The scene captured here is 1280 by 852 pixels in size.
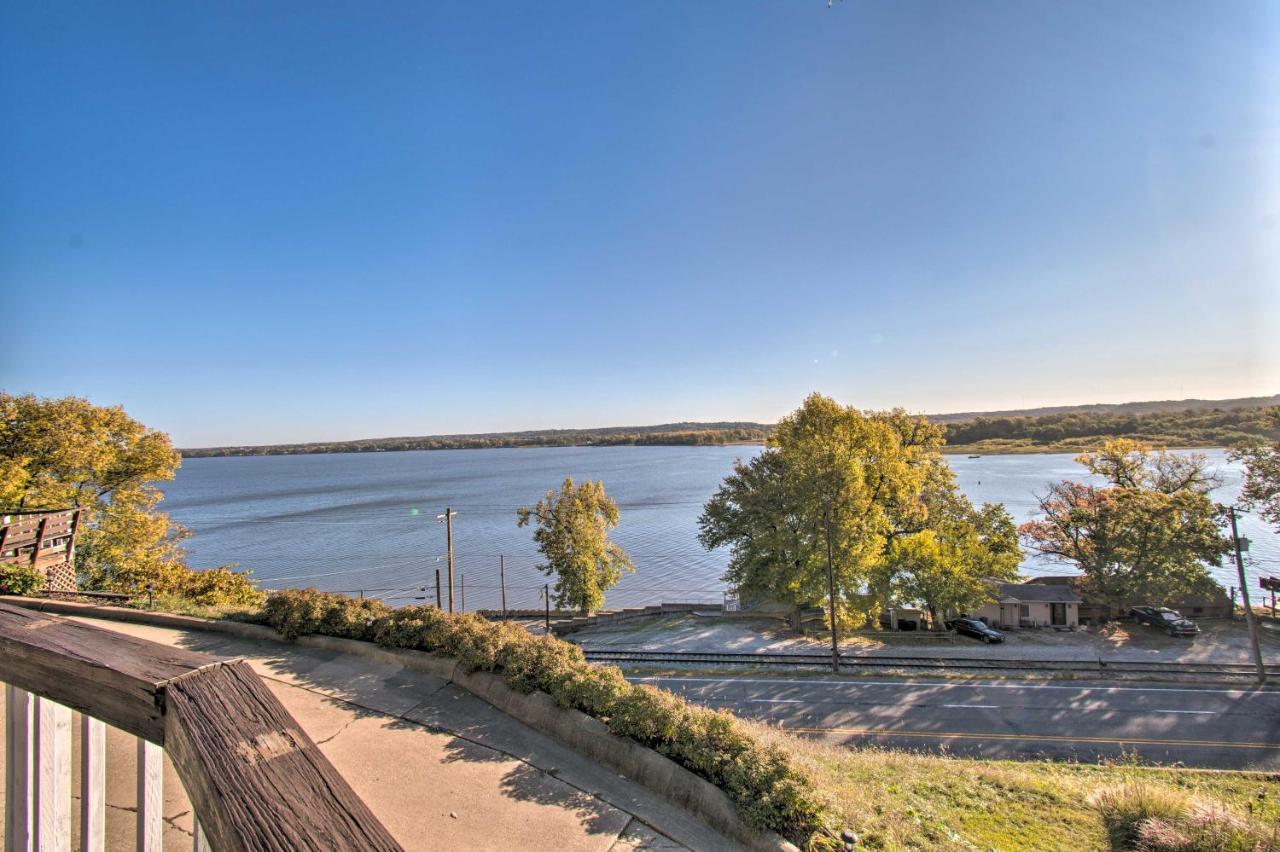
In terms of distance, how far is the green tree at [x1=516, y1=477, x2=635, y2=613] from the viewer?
36.5 metres

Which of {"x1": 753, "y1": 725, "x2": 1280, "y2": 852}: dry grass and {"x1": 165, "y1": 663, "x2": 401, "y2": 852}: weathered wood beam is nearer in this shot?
{"x1": 165, "y1": 663, "x2": 401, "y2": 852}: weathered wood beam

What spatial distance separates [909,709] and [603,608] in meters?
26.8

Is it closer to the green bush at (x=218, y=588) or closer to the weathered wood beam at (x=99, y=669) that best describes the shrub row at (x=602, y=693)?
the weathered wood beam at (x=99, y=669)

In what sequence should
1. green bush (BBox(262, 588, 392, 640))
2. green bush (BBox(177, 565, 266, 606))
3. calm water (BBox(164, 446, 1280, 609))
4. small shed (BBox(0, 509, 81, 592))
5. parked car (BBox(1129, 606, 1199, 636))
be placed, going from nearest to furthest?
green bush (BBox(262, 588, 392, 640))
small shed (BBox(0, 509, 81, 592))
green bush (BBox(177, 565, 266, 606))
parked car (BBox(1129, 606, 1199, 636))
calm water (BBox(164, 446, 1280, 609))

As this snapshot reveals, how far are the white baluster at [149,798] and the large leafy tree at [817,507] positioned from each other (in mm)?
24145

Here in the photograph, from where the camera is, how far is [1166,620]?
30.3m

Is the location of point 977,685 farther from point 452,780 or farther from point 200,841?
point 200,841

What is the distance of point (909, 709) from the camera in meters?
17.1

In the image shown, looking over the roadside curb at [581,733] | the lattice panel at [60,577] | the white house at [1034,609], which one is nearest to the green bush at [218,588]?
the lattice panel at [60,577]

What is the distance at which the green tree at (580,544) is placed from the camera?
36.5 m

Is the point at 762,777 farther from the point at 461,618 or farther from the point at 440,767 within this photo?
the point at 461,618

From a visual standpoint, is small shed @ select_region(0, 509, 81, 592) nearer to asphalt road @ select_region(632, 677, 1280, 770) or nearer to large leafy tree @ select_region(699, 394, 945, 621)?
asphalt road @ select_region(632, 677, 1280, 770)

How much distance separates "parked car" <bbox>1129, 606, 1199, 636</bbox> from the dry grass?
22916mm

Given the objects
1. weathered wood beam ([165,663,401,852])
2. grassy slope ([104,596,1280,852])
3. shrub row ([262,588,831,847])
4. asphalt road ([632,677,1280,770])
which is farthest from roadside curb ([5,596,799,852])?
asphalt road ([632,677,1280,770])
